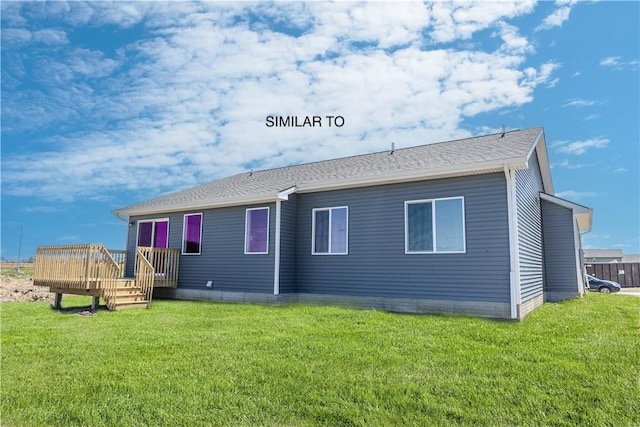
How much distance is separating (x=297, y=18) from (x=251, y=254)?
617 centimetres

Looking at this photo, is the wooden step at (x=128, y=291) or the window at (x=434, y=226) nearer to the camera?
the window at (x=434, y=226)

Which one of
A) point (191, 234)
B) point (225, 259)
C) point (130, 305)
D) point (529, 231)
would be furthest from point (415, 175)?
point (130, 305)

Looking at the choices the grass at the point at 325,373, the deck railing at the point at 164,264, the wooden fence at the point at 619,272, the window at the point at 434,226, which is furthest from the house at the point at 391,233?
the wooden fence at the point at 619,272

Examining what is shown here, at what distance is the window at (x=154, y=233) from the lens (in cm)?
1324

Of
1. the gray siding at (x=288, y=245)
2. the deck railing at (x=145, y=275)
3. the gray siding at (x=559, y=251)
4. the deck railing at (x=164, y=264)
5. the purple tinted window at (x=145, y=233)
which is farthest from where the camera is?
the purple tinted window at (x=145, y=233)

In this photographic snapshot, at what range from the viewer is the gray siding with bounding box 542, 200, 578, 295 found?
12.1 metres

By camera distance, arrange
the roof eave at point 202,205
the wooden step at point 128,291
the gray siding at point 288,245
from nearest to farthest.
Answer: the wooden step at point 128,291
the gray siding at point 288,245
the roof eave at point 202,205

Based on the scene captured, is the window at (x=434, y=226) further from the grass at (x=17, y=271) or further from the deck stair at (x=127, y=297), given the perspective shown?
the grass at (x=17, y=271)

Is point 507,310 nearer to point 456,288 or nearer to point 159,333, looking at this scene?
point 456,288

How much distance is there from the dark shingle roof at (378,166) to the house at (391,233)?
0.06m

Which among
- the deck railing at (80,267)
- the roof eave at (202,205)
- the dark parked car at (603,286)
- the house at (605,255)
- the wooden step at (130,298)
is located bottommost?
the dark parked car at (603,286)

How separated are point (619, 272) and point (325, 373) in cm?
2666

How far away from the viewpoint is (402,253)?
9.09 metres

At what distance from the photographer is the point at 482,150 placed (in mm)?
9336
